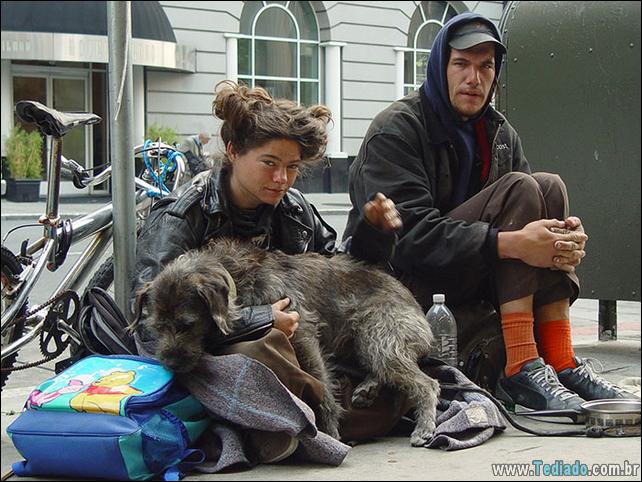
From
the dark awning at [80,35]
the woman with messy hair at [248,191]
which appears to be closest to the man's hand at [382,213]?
the woman with messy hair at [248,191]

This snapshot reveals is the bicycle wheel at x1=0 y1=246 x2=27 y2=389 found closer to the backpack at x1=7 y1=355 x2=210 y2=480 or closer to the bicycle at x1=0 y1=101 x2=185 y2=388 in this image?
the bicycle at x1=0 y1=101 x2=185 y2=388

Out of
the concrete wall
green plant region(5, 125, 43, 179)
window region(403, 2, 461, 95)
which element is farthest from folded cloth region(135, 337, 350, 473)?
window region(403, 2, 461, 95)

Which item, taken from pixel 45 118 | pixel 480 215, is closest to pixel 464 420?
pixel 480 215

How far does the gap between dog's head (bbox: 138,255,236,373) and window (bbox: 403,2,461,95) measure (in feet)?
67.0

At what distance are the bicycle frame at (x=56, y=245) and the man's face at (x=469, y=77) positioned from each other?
1.83m

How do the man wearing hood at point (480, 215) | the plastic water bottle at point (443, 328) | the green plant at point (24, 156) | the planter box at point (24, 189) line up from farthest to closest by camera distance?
the green plant at point (24, 156) < the planter box at point (24, 189) < the plastic water bottle at point (443, 328) < the man wearing hood at point (480, 215)

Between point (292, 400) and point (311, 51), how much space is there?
2175cm

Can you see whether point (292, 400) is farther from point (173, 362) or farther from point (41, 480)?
point (41, 480)

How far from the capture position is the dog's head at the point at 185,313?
11.2 feet

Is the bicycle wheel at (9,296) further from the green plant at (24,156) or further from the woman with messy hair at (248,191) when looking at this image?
the green plant at (24,156)

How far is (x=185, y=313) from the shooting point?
3.43m

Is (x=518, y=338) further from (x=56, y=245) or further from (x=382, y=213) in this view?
(x=56, y=245)

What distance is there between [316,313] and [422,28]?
832 inches

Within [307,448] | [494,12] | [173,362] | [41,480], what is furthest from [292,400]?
[494,12]
